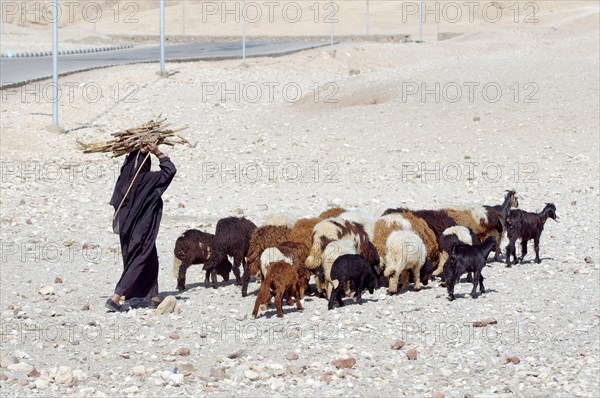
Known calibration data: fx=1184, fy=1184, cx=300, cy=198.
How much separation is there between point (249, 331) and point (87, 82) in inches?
907

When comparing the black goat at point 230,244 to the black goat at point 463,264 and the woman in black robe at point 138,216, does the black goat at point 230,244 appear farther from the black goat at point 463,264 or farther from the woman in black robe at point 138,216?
the black goat at point 463,264

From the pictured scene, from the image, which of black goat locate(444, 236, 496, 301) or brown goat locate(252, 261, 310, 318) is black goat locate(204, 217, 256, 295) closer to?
brown goat locate(252, 261, 310, 318)

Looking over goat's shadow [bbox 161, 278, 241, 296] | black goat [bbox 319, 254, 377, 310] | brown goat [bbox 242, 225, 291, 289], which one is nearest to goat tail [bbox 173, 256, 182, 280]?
goat's shadow [bbox 161, 278, 241, 296]

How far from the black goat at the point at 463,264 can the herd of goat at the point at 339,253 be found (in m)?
0.01

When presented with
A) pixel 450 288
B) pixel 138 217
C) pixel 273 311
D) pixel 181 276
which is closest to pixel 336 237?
pixel 273 311

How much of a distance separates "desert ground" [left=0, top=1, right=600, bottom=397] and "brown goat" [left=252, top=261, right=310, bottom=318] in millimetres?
204

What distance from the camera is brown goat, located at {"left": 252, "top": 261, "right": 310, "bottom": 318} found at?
465 inches

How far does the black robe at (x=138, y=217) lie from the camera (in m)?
12.2

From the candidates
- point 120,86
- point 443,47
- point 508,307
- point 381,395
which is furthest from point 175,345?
point 443,47

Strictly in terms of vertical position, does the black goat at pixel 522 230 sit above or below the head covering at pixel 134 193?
below

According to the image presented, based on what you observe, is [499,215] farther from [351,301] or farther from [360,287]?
[360,287]

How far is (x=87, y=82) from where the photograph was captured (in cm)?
3328

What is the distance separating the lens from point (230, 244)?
1339 centimetres

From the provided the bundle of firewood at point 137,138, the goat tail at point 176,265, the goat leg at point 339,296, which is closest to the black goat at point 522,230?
the goat leg at point 339,296
